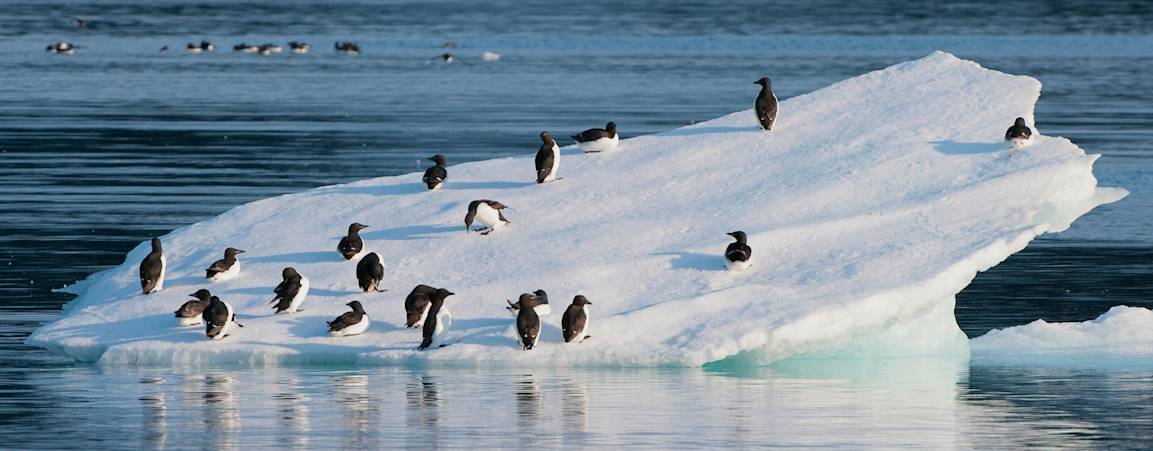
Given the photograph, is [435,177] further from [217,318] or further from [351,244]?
[217,318]

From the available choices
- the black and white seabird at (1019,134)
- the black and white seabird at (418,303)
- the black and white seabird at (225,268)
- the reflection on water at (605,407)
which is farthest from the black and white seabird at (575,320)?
the black and white seabird at (1019,134)

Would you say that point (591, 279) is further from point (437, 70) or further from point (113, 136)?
point (437, 70)

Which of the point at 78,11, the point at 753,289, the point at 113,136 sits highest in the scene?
the point at 78,11

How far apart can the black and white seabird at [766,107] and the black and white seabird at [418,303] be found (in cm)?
531

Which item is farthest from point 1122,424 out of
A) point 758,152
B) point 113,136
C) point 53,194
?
point 113,136

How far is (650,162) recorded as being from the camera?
76.2ft

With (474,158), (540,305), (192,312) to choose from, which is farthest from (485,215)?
(474,158)

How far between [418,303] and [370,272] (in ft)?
3.26

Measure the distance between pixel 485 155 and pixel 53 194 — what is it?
827 centimetres

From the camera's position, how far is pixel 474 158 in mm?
38312

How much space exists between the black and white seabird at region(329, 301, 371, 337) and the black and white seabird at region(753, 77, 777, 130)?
19.0 feet

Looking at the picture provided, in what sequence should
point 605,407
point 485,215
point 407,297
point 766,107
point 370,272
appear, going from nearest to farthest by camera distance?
1. point 605,407
2. point 407,297
3. point 370,272
4. point 485,215
5. point 766,107

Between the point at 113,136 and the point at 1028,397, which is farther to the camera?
the point at 113,136

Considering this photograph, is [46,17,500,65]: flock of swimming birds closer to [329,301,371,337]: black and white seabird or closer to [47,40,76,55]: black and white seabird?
[47,40,76,55]: black and white seabird
